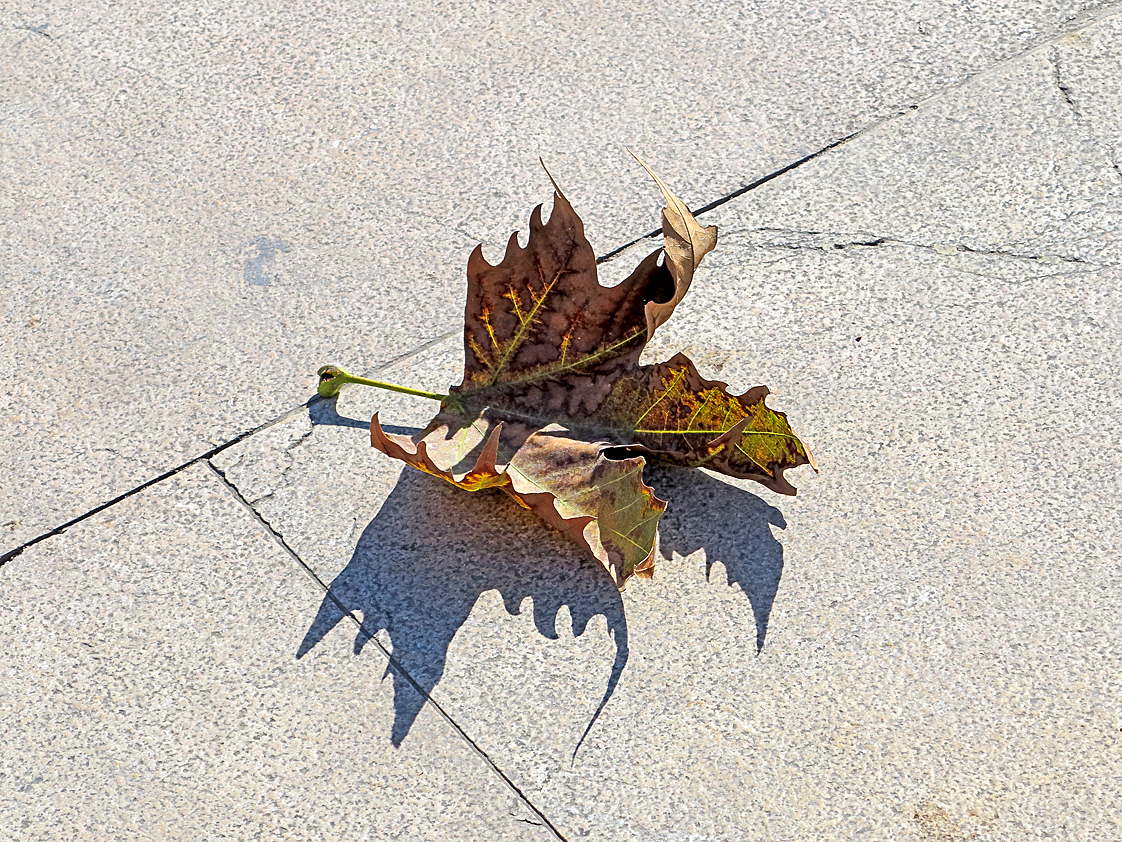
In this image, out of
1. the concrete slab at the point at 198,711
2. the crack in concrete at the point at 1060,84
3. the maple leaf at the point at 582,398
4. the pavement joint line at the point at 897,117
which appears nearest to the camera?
the concrete slab at the point at 198,711

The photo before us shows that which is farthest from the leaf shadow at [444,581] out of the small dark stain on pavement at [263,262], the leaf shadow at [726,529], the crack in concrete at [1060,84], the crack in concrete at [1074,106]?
the crack in concrete at [1060,84]

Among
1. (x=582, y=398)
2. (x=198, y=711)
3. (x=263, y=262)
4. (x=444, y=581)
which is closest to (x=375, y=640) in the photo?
(x=444, y=581)

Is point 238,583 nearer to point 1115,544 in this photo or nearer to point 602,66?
point 1115,544

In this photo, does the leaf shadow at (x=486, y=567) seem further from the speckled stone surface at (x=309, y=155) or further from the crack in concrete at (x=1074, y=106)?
the crack in concrete at (x=1074, y=106)

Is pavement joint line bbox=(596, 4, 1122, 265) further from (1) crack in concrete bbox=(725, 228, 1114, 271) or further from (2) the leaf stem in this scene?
(2) the leaf stem

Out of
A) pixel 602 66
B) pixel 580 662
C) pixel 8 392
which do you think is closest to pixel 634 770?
pixel 580 662

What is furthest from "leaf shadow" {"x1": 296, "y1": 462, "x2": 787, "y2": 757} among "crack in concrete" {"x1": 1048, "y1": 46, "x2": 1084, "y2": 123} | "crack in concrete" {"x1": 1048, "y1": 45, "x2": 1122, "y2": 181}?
"crack in concrete" {"x1": 1048, "y1": 46, "x2": 1084, "y2": 123}

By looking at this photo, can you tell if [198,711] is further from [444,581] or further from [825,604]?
[825,604]
